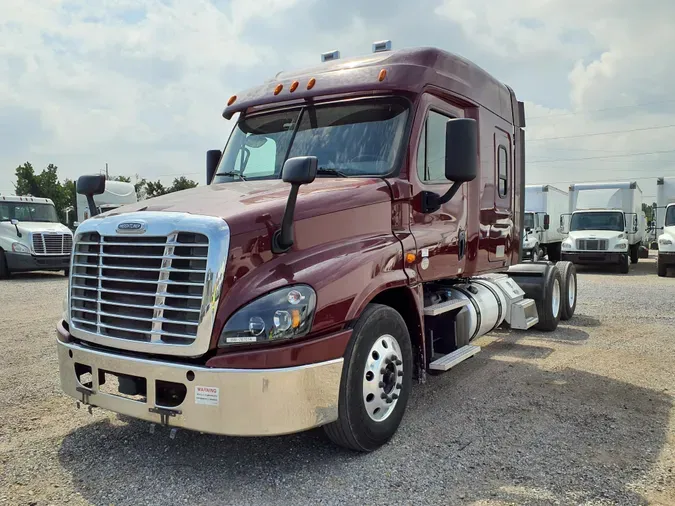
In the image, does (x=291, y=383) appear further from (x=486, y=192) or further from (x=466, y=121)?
(x=486, y=192)

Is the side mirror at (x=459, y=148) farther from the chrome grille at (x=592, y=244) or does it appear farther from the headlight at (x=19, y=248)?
the chrome grille at (x=592, y=244)

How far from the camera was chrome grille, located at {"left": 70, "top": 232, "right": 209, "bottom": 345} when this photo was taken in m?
3.39

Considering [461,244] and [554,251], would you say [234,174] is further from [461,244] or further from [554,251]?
[554,251]

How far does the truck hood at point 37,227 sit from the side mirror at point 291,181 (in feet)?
53.9

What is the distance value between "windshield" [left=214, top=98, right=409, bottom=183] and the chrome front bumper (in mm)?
1763

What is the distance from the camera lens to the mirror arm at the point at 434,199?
4.70 meters

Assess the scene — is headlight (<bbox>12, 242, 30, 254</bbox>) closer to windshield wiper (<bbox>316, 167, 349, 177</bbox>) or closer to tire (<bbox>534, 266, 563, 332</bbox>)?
tire (<bbox>534, 266, 563, 332</bbox>)

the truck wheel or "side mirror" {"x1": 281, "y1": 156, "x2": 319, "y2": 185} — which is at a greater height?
"side mirror" {"x1": 281, "y1": 156, "x2": 319, "y2": 185}

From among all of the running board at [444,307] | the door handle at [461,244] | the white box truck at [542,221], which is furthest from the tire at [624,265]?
the door handle at [461,244]

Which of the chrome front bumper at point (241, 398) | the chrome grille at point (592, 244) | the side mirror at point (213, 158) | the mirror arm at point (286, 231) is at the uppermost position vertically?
the side mirror at point (213, 158)

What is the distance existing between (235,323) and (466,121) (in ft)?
7.52

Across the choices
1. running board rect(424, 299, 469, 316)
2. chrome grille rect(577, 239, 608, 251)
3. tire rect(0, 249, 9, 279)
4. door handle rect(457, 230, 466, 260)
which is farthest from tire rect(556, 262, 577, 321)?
tire rect(0, 249, 9, 279)

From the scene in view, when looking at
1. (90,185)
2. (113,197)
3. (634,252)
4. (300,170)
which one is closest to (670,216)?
(634,252)

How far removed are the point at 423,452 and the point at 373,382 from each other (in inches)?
24.8
